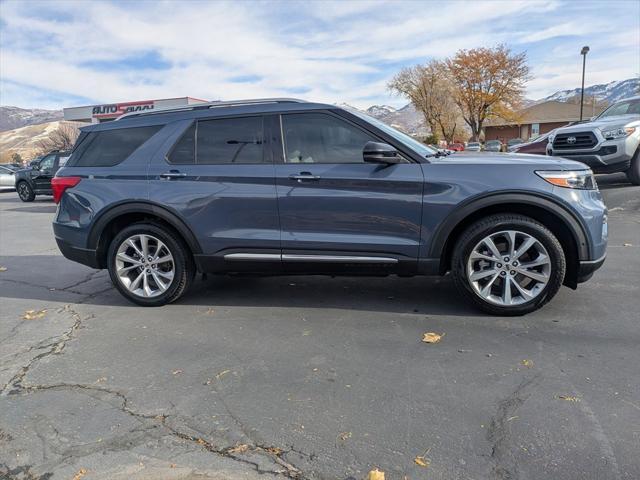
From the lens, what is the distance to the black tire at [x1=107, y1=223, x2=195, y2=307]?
4629 millimetres

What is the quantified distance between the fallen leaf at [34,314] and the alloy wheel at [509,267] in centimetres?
396

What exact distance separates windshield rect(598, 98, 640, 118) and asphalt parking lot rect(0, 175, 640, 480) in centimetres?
739

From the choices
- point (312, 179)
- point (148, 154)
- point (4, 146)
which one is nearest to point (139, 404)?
point (312, 179)

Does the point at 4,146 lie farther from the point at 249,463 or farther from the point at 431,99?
the point at 249,463

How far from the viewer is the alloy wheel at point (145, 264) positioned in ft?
15.4

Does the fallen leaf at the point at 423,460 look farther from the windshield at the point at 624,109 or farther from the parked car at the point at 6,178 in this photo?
the parked car at the point at 6,178

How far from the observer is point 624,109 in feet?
36.3

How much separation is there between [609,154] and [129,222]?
9.07 meters

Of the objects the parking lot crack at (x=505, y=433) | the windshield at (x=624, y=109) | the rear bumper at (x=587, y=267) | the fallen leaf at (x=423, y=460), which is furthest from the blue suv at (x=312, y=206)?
the windshield at (x=624, y=109)

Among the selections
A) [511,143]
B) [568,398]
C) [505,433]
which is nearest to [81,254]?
[505,433]

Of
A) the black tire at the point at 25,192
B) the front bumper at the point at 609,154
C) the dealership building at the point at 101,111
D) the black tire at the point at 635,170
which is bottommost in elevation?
the black tire at the point at 25,192

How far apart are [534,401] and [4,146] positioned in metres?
195

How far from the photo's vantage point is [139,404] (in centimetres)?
298

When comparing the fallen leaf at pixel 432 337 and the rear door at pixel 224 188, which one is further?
the rear door at pixel 224 188
